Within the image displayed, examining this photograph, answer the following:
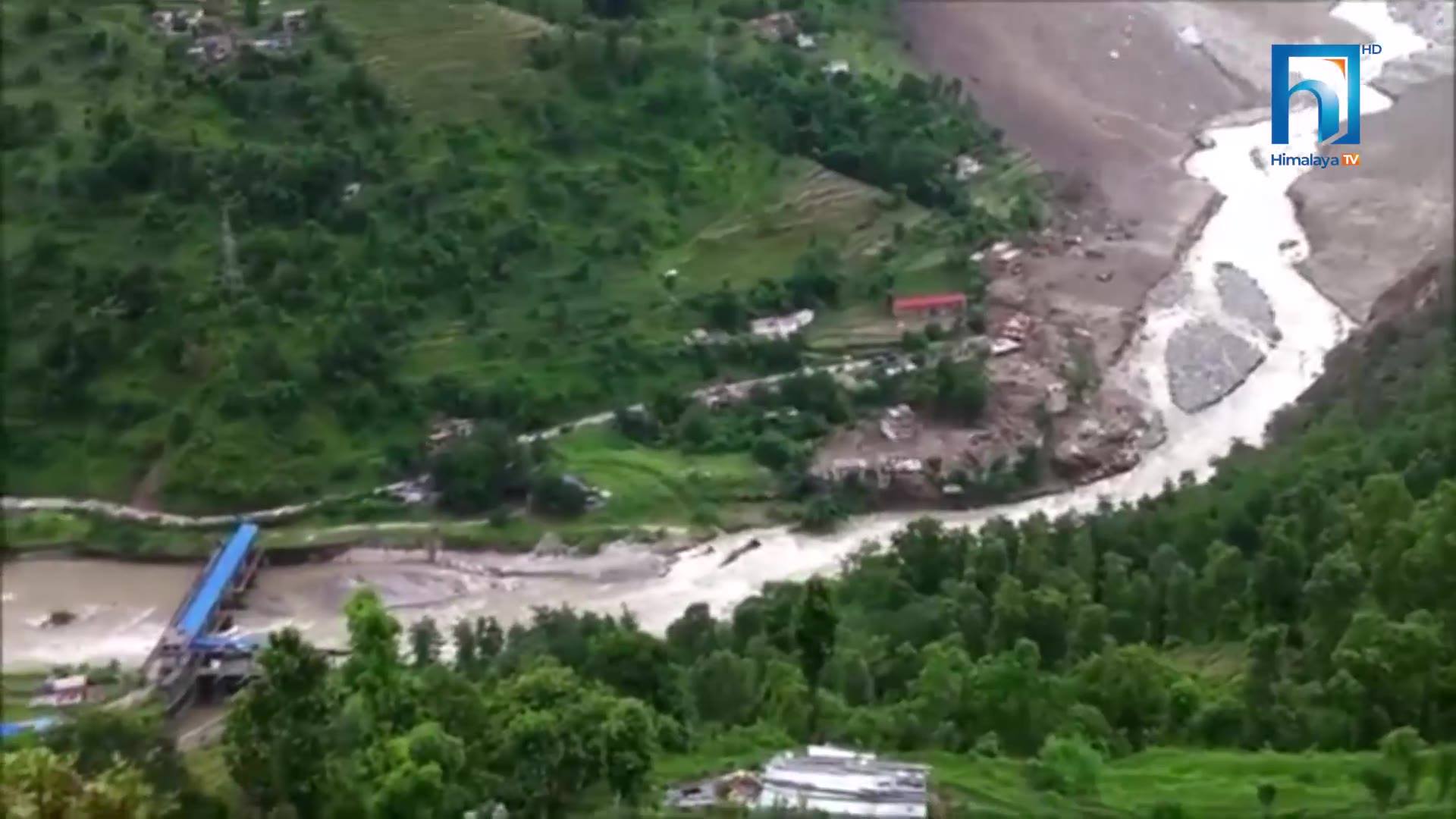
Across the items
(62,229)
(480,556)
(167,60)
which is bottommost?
(480,556)

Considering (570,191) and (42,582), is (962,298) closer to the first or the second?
(570,191)

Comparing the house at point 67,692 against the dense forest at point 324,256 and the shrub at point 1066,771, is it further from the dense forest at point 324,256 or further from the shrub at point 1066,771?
the shrub at point 1066,771

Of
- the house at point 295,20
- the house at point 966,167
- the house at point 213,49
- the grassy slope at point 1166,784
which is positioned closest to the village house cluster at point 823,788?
the grassy slope at point 1166,784

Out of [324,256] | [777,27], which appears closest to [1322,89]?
[324,256]

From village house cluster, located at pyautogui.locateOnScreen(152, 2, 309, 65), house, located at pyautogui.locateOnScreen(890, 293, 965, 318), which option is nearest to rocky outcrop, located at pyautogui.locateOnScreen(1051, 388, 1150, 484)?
house, located at pyautogui.locateOnScreen(890, 293, 965, 318)

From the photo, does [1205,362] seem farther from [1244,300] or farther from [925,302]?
[925,302]

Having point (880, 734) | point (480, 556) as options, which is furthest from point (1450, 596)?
point (480, 556)
